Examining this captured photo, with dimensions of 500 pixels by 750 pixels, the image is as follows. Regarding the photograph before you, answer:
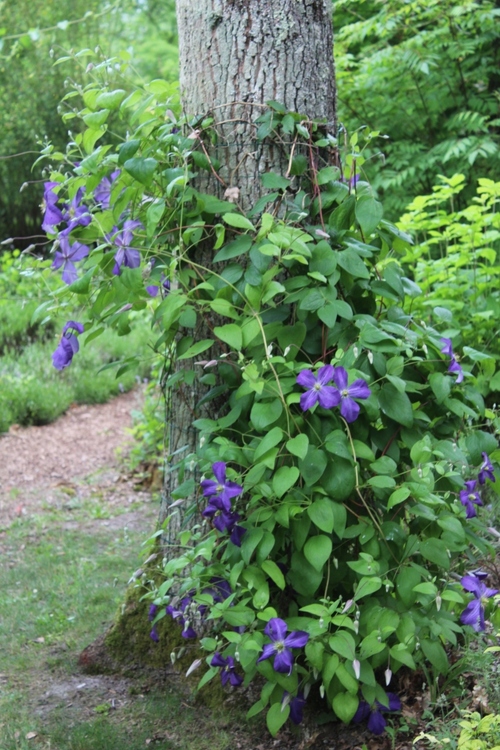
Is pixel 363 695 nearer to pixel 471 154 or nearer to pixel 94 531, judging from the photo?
pixel 94 531

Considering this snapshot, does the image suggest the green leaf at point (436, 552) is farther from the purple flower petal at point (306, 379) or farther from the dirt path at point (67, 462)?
the dirt path at point (67, 462)

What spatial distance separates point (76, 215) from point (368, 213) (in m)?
0.85

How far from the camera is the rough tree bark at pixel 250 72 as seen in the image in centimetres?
230

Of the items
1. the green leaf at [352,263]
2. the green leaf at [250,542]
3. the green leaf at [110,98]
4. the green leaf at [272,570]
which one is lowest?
the green leaf at [272,570]

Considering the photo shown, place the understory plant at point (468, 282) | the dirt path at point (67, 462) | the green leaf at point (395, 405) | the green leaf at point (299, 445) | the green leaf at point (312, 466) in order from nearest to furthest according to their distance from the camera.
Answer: the green leaf at point (299, 445)
the green leaf at point (312, 466)
the green leaf at point (395, 405)
the understory plant at point (468, 282)
the dirt path at point (67, 462)

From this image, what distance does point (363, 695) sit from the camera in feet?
6.88

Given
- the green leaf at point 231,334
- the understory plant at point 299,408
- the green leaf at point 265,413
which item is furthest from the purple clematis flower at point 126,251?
the green leaf at point 265,413

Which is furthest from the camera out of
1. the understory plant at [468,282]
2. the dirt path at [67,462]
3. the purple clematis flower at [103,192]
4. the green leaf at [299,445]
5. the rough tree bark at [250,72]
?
the dirt path at [67,462]

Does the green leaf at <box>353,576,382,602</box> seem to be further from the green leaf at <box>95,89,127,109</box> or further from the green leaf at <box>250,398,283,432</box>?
the green leaf at <box>95,89,127,109</box>

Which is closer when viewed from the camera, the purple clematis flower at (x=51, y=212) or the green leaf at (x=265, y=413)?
the green leaf at (x=265, y=413)

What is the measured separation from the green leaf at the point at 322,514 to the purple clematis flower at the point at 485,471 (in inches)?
18.9

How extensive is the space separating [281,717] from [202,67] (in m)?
1.85

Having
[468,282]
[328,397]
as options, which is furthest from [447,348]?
[468,282]

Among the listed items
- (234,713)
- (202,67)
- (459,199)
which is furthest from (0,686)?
(459,199)
